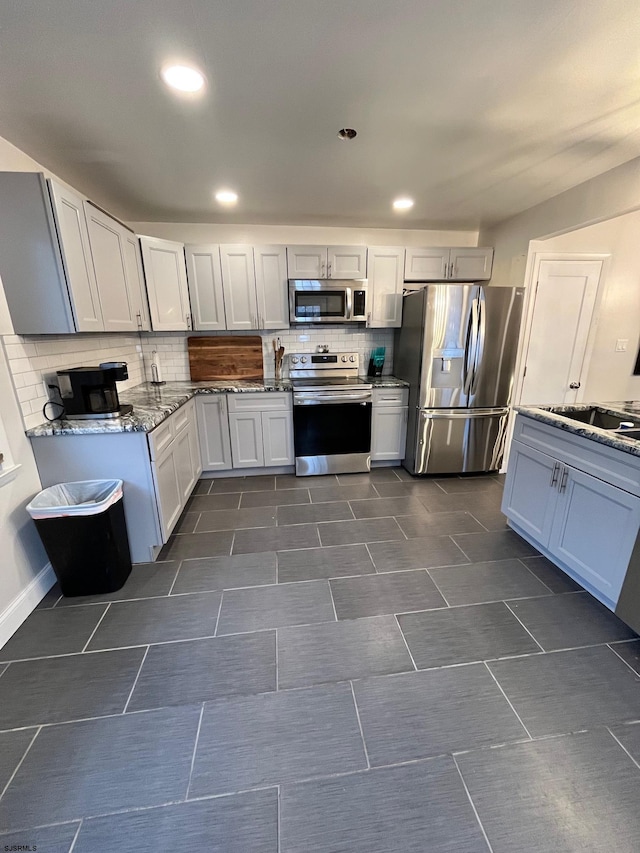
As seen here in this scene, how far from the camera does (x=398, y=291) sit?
363 cm

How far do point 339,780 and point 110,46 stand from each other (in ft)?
9.05

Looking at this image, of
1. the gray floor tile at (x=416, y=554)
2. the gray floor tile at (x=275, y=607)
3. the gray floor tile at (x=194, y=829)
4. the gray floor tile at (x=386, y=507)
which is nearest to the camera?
the gray floor tile at (x=194, y=829)

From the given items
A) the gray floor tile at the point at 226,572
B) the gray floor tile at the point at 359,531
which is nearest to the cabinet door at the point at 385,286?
the gray floor tile at the point at 359,531

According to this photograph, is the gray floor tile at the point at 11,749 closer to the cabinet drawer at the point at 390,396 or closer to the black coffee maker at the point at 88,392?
the black coffee maker at the point at 88,392

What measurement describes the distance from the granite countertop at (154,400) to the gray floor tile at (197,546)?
0.89 m

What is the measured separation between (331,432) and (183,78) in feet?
8.51

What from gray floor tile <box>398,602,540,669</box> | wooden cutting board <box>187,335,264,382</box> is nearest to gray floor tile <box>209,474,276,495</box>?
wooden cutting board <box>187,335,264,382</box>

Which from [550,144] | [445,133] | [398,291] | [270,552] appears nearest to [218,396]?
[270,552]

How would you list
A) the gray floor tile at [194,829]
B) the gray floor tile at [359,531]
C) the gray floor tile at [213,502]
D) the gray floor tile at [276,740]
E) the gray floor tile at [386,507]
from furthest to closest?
the gray floor tile at [213,502]
the gray floor tile at [386,507]
the gray floor tile at [359,531]
the gray floor tile at [276,740]
the gray floor tile at [194,829]

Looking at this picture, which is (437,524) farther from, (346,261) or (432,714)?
(346,261)

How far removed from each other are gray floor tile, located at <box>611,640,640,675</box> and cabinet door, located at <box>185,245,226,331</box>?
366 cm

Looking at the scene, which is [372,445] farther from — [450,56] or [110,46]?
[110,46]

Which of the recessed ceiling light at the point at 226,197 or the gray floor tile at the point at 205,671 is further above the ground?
the recessed ceiling light at the point at 226,197

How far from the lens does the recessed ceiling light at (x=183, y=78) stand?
4.71 feet
